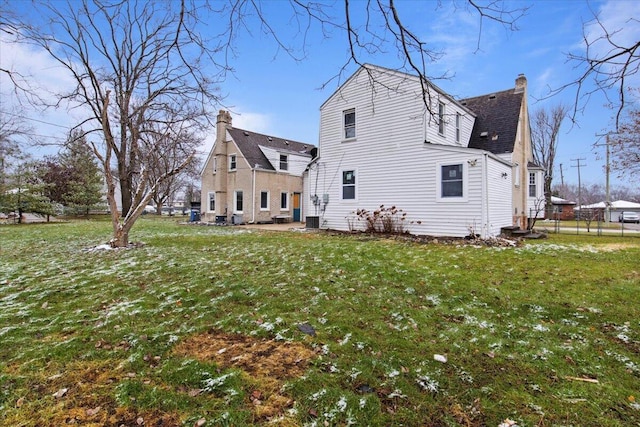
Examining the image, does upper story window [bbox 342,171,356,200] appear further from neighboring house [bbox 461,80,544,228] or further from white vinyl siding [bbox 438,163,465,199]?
neighboring house [bbox 461,80,544,228]

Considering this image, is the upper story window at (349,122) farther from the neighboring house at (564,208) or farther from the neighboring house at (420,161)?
the neighboring house at (564,208)

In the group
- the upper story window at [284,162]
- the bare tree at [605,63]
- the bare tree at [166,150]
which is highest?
the upper story window at [284,162]

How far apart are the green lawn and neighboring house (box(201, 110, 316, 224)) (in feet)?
48.1

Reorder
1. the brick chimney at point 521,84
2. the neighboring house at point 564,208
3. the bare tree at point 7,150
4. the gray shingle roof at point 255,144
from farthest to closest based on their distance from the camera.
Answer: the neighboring house at point 564,208
the gray shingle roof at point 255,144
the bare tree at point 7,150
the brick chimney at point 521,84

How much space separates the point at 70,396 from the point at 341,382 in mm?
2134

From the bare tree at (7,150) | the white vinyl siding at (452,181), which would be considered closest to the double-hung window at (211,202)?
the bare tree at (7,150)

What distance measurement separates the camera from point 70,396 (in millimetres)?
2434

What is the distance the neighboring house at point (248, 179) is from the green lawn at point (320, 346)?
577 inches

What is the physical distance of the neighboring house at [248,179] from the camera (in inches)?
821

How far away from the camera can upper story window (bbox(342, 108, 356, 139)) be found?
1370 centimetres

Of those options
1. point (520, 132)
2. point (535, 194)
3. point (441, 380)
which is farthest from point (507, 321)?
point (535, 194)

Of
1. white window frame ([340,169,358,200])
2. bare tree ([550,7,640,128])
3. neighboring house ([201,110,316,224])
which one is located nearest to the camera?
bare tree ([550,7,640,128])

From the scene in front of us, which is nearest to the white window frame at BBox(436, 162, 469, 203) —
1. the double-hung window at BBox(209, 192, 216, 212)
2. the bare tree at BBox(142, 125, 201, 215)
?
the bare tree at BBox(142, 125, 201, 215)

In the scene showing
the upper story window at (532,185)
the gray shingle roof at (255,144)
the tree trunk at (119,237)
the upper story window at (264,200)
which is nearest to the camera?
the tree trunk at (119,237)
